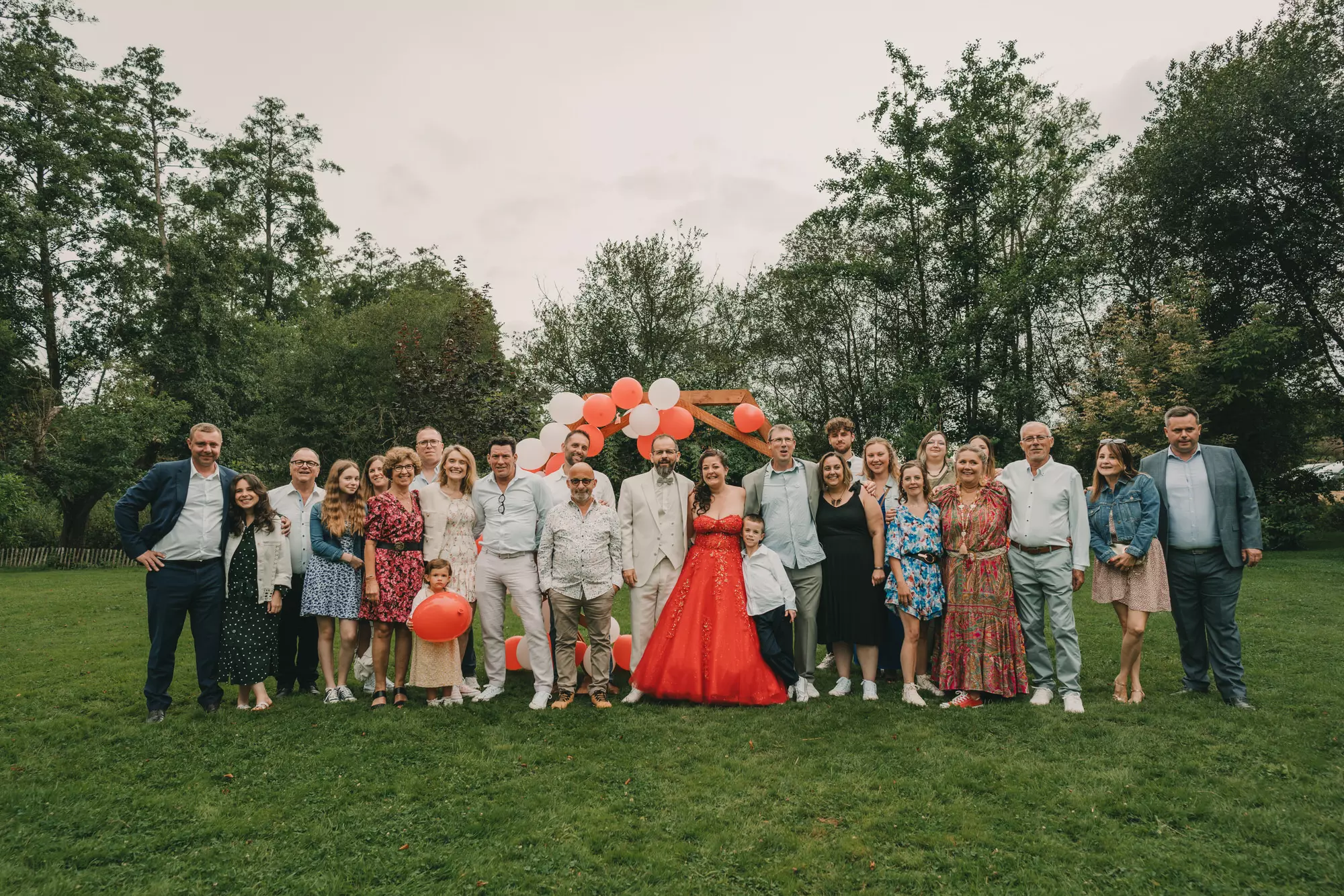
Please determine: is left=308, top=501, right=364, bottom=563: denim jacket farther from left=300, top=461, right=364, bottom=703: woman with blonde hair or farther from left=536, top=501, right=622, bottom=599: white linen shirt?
left=536, top=501, right=622, bottom=599: white linen shirt

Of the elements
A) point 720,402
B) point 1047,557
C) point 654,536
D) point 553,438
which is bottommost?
point 1047,557

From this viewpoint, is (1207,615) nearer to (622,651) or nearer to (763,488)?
(763,488)

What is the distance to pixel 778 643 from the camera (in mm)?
5809

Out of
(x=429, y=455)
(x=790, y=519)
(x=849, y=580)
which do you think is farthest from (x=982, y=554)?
(x=429, y=455)

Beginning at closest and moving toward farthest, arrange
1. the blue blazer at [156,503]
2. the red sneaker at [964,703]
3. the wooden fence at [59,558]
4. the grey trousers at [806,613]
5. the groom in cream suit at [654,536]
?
the blue blazer at [156,503], the red sneaker at [964,703], the grey trousers at [806,613], the groom in cream suit at [654,536], the wooden fence at [59,558]

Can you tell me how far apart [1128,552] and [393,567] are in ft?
17.8

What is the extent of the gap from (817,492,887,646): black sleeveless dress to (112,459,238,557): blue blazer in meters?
4.48

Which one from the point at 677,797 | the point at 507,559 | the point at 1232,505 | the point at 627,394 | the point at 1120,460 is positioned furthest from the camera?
the point at 627,394

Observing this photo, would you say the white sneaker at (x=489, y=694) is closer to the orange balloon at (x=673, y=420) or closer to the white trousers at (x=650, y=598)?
the white trousers at (x=650, y=598)

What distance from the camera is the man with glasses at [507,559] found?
581cm

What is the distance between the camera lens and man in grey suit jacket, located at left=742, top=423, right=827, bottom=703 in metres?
5.95

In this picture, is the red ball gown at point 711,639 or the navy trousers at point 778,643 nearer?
the red ball gown at point 711,639

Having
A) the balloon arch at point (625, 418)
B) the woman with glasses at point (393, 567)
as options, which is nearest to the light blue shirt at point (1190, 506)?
the balloon arch at point (625, 418)

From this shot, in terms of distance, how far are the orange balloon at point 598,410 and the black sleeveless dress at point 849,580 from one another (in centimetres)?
297
